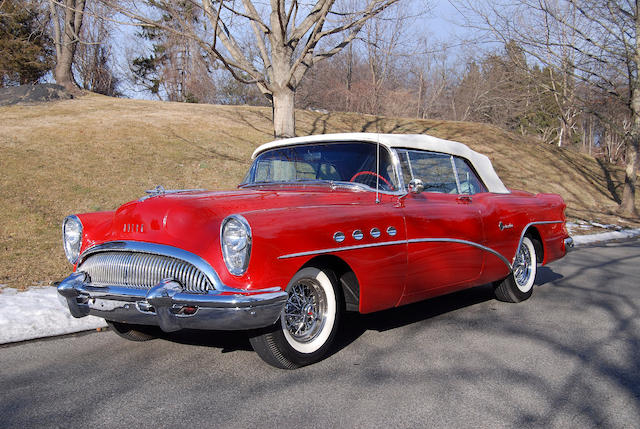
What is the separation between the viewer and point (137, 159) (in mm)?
13156

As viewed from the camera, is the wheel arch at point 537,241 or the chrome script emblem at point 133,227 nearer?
the chrome script emblem at point 133,227

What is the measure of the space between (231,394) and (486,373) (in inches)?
66.0

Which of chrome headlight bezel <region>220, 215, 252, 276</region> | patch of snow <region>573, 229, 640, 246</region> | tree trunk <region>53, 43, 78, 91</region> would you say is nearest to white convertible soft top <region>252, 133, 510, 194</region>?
chrome headlight bezel <region>220, 215, 252, 276</region>

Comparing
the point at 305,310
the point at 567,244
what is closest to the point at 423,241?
the point at 305,310

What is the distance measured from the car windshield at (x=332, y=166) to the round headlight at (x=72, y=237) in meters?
1.58

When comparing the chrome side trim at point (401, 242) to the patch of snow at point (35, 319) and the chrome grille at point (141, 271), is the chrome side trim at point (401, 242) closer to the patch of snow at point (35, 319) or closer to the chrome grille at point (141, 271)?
the chrome grille at point (141, 271)

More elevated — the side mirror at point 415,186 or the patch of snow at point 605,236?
the side mirror at point 415,186

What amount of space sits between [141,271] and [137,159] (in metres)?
10.4

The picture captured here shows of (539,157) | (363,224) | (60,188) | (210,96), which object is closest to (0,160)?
(60,188)

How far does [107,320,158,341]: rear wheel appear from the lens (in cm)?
426

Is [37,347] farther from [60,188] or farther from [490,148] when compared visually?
[490,148]

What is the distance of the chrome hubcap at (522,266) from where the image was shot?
230 inches

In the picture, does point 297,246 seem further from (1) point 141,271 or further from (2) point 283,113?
(2) point 283,113

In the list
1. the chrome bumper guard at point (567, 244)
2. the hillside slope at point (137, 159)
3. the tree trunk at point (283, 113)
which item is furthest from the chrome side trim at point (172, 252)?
the tree trunk at point (283, 113)
